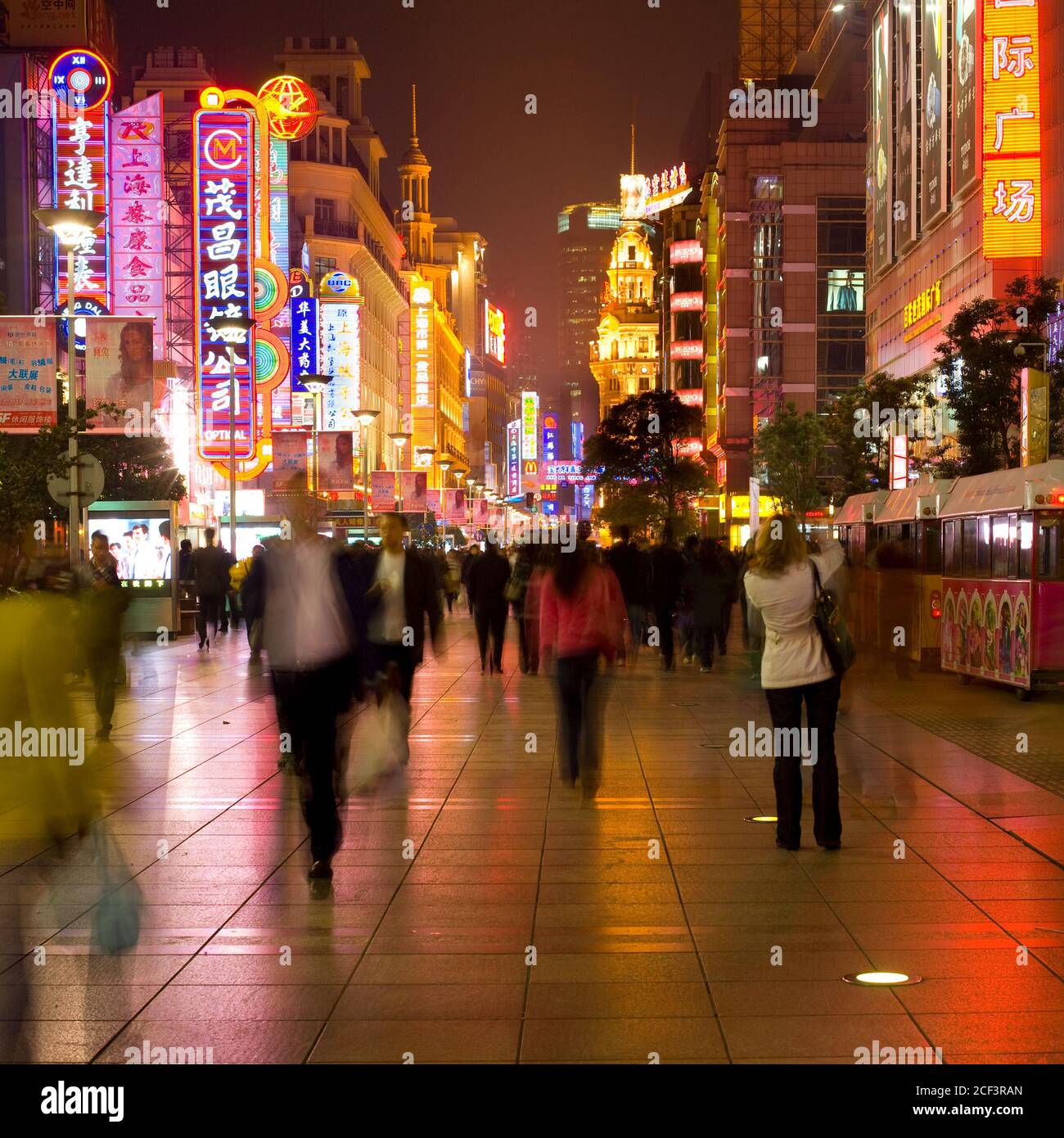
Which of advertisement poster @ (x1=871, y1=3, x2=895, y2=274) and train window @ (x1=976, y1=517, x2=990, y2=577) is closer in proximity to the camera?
train window @ (x1=976, y1=517, x2=990, y2=577)

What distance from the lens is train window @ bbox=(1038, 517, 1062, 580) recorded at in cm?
1784

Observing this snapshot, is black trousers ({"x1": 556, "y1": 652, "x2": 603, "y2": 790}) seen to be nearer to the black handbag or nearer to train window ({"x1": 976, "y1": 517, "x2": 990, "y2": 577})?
the black handbag

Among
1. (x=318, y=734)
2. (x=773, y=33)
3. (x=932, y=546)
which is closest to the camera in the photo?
(x=318, y=734)

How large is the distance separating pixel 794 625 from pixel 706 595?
1321 centimetres

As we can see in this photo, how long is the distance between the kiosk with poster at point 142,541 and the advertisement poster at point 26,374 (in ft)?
21.0

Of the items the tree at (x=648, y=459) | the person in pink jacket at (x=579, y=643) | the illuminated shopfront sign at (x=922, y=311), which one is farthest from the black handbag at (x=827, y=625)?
the tree at (x=648, y=459)

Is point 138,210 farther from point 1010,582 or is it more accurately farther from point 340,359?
point 1010,582

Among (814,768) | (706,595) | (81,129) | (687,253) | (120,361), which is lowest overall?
(814,768)

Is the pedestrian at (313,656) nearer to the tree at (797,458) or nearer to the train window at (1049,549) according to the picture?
the train window at (1049,549)

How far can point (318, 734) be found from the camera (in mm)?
8352

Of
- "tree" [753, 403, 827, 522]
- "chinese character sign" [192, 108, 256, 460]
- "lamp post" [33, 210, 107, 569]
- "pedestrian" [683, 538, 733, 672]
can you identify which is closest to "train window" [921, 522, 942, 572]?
"pedestrian" [683, 538, 733, 672]

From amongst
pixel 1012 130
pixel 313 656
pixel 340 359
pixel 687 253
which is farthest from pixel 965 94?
pixel 687 253

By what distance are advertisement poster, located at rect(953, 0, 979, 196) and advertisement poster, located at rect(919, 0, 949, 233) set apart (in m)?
2.07

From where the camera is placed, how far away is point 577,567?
11.3 meters
